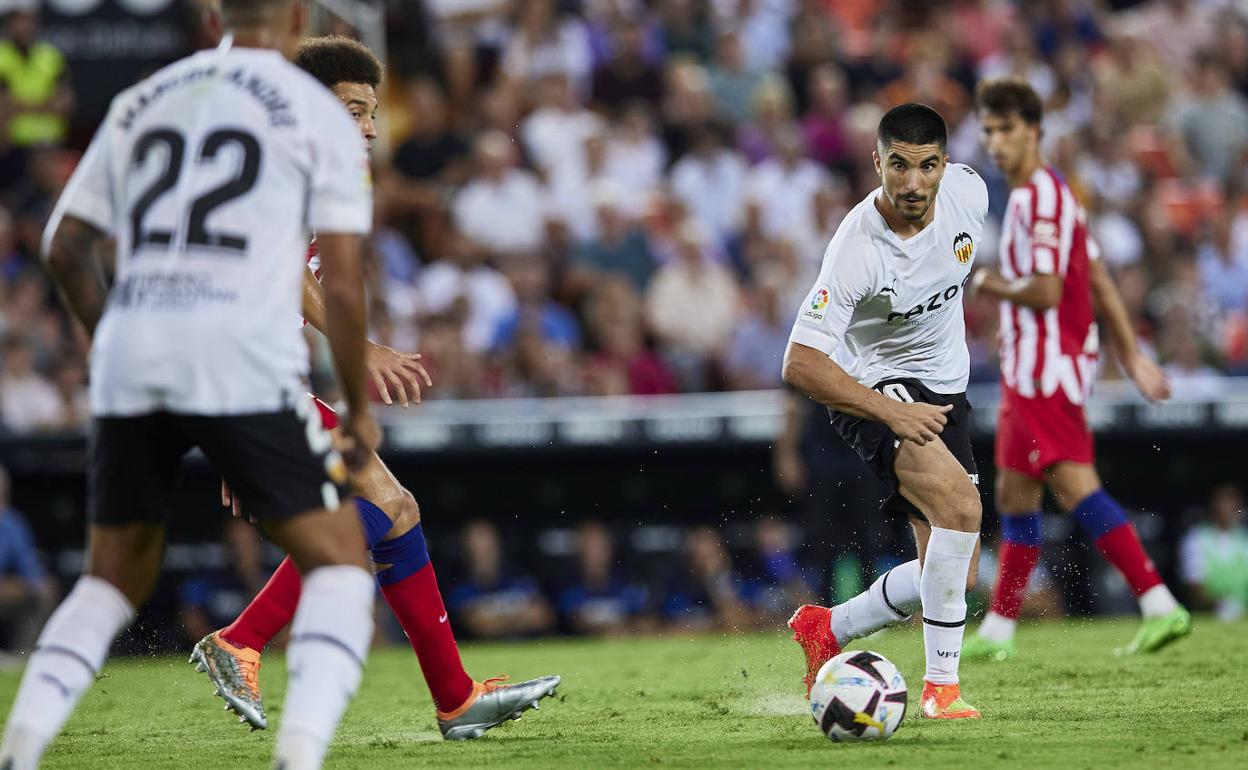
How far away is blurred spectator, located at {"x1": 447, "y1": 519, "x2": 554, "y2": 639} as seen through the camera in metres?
12.6

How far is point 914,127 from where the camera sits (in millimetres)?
6457

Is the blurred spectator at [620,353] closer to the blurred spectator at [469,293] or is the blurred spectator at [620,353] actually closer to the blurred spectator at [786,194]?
the blurred spectator at [469,293]

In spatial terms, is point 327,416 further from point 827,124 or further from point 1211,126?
point 1211,126

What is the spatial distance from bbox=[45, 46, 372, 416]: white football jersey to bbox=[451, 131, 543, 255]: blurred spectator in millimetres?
10087

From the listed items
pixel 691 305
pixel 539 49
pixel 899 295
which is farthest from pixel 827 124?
pixel 899 295

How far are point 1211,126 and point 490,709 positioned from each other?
505 inches

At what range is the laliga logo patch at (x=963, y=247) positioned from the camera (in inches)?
265

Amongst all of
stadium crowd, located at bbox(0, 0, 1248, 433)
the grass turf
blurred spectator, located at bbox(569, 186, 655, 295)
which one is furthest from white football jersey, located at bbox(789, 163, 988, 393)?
blurred spectator, located at bbox(569, 186, 655, 295)

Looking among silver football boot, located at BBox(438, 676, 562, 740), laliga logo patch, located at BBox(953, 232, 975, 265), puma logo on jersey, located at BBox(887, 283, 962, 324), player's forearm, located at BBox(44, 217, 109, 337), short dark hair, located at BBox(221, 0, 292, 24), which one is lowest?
silver football boot, located at BBox(438, 676, 562, 740)

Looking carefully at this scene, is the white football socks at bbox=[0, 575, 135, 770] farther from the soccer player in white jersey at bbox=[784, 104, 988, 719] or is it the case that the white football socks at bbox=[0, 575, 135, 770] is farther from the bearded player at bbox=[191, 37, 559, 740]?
the soccer player in white jersey at bbox=[784, 104, 988, 719]

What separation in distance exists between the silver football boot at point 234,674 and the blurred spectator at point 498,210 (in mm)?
8355

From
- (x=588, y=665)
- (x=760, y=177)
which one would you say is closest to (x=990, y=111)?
(x=588, y=665)

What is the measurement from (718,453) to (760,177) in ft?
11.6

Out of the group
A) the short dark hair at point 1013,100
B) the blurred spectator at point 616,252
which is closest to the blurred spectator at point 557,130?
the blurred spectator at point 616,252
